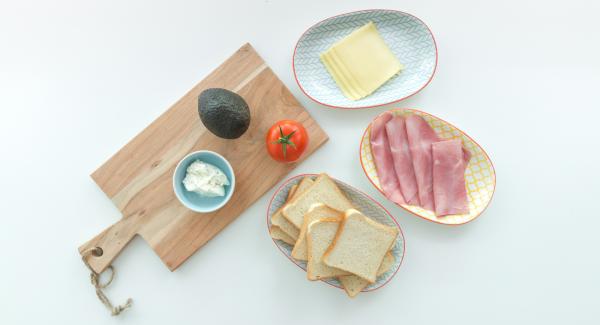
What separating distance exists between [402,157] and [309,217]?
54 cm

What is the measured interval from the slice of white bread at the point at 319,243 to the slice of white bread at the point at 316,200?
75 millimetres

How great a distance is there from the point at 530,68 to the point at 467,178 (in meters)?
0.64

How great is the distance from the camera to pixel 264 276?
6.33 ft

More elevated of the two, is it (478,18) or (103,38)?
(103,38)

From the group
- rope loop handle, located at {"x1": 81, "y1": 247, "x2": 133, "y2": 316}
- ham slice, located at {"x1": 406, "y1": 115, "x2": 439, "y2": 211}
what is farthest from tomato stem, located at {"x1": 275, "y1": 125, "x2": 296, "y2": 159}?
rope loop handle, located at {"x1": 81, "y1": 247, "x2": 133, "y2": 316}

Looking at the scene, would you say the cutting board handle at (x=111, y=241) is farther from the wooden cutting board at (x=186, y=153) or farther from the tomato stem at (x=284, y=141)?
the tomato stem at (x=284, y=141)

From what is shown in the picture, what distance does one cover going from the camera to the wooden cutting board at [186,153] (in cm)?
185

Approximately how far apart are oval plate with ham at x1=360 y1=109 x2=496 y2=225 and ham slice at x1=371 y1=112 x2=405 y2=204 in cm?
2

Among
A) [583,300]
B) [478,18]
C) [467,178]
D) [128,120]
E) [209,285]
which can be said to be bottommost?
[583,300]

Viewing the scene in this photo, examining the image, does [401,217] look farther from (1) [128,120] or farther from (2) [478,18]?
(1) [128,120]

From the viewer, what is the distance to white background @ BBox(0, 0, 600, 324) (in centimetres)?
192

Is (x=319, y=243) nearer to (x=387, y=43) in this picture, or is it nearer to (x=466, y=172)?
(x=466, y=172)

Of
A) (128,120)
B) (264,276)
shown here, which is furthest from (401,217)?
(128,120)

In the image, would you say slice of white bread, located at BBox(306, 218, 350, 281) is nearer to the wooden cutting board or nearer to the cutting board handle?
the wooden cutting board
